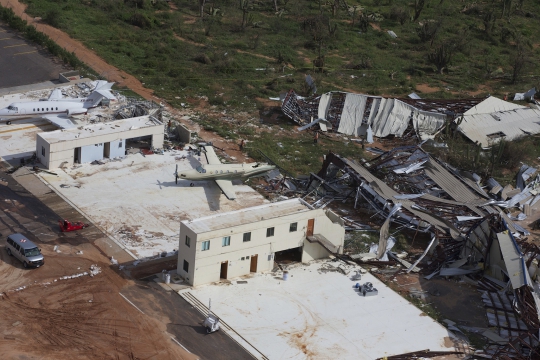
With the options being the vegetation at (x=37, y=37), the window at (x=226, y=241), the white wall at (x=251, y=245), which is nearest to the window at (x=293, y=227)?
the white wall at (x=251, y=245)

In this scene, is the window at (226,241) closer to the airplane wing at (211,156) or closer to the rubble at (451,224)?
the rubble at (451,224)

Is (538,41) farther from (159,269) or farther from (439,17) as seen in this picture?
(159,269)

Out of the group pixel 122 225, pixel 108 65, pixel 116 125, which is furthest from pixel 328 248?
pixel 108 65

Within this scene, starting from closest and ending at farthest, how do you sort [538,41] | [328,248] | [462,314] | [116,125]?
[462,314] → [328,248] → [116,125] → [538,41]

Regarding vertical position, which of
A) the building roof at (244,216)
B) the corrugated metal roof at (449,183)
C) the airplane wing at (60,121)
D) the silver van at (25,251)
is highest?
the building roof at (244,216)

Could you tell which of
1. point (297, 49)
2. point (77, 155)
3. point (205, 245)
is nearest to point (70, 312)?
point (205, 245)

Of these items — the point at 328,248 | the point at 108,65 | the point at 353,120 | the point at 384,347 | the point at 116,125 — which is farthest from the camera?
the point at 108,65

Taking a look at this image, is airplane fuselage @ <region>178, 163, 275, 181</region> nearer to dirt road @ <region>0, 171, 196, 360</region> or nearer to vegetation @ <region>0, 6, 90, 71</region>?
dirt road @ <region>0, 171, 196, 360</region>

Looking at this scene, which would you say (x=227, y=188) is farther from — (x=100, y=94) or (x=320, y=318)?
(x=100, y=94)
